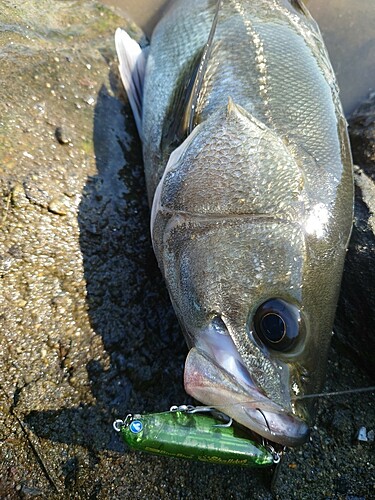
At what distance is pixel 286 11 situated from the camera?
3828mm

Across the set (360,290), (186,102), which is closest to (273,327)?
(360,290)

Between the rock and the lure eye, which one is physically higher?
the lure eye

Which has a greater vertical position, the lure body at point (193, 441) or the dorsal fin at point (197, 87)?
the dorsal fin at point (197, 87)

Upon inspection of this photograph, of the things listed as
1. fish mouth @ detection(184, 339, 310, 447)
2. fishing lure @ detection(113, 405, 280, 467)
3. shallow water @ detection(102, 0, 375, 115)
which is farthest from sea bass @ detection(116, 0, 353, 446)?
shallow water @ detection(102, 0, 375, 115)

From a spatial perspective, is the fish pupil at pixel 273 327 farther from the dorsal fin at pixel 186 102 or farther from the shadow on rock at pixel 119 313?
the dorsal fin at pixel 186 102

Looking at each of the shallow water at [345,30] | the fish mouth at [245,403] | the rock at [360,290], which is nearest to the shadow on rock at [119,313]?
the fish mouth at [245,403]

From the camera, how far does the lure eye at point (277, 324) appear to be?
236cm

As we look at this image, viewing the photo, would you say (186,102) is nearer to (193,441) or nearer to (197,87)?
A: (197,87)

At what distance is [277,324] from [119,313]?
0.99 metres

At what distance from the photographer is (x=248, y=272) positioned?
2.47 m

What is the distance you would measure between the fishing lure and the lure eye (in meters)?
0.43

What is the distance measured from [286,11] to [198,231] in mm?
2195

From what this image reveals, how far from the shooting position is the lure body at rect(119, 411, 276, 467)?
227 centimetres

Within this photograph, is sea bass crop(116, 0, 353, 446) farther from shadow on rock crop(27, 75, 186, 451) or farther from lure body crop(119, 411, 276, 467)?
shadow on rock crop(27, 75, 186, 451)
